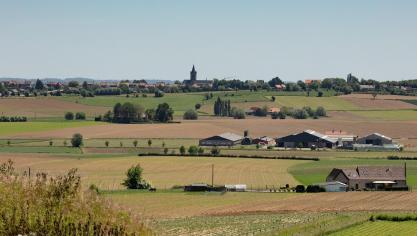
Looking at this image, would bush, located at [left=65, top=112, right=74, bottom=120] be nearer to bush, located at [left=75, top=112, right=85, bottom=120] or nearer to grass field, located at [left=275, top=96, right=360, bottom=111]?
A: bush, located at [left=75, top=112, right=85, bottom=120]

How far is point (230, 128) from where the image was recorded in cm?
11806

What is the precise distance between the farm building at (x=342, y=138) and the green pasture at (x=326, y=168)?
24176mm

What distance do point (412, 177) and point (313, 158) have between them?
58.5 feet

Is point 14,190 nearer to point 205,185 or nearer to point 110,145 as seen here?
point 205,185

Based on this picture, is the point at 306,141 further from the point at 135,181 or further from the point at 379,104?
the point at 379,104

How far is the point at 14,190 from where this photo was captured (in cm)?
2753

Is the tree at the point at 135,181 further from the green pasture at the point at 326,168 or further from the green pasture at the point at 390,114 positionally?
the green pasture at the point at 390,114

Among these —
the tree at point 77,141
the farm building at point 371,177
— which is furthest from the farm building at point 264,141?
the farm building at point 371,177

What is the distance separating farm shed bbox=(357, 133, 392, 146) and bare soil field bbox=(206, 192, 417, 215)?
4800 cm

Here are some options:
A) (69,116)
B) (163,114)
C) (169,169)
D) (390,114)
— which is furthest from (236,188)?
(390,114)

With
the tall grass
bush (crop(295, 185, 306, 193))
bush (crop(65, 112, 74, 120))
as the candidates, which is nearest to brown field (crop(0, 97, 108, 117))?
bush (crop(65, 112, 74, 120))

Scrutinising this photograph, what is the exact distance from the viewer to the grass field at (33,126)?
108 meters

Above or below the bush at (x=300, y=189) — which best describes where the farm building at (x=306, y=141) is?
above

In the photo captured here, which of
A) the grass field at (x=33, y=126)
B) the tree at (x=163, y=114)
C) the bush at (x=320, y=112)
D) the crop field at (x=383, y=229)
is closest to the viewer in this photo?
the crop field at (x=383, y=229)
